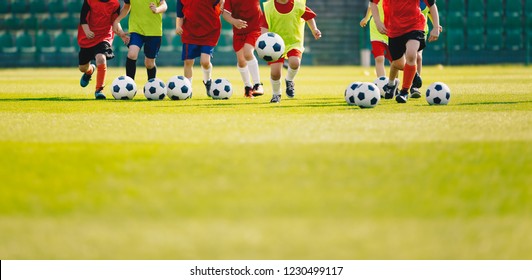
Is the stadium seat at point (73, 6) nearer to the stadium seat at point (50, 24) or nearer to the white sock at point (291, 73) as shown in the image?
the stadium seat at point (50, 24)

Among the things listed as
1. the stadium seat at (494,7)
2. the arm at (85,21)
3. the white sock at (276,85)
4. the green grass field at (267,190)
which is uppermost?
the stadium seat at (494,7)

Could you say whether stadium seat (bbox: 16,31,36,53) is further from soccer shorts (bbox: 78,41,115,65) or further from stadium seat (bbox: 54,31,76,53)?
soccer shorts (bbox: 78,41,115,65)

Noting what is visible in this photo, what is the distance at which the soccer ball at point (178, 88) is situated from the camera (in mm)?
11422

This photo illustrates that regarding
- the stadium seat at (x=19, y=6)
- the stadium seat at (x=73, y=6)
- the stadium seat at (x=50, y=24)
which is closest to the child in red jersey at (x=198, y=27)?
the stadium seat at (x=73, y=6)

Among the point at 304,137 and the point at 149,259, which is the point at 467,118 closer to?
the point at 304,137

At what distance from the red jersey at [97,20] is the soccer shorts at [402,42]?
4.22m

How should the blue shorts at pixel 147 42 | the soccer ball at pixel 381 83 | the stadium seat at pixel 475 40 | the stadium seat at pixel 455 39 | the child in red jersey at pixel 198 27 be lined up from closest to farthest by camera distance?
the soccer ball at pixel 381 83, the blue shorts at pixel 147 42, the child in red jersey at pixel 198 27, the stadium seat at pixel 455 39, the stadium seat at pixel 475 40

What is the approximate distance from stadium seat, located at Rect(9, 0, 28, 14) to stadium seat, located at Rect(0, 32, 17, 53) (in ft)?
3.79

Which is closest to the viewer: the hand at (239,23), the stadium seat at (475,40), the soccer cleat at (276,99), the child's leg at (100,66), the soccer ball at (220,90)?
the soccer cleat at (276,99)

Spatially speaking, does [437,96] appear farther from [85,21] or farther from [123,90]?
[85,21]

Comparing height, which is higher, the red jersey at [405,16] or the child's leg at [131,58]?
the red jersey at [405,16]

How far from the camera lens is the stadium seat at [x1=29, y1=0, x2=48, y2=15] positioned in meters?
33.4

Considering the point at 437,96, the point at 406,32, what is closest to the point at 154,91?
the point at 406,32

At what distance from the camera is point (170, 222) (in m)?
3.58
